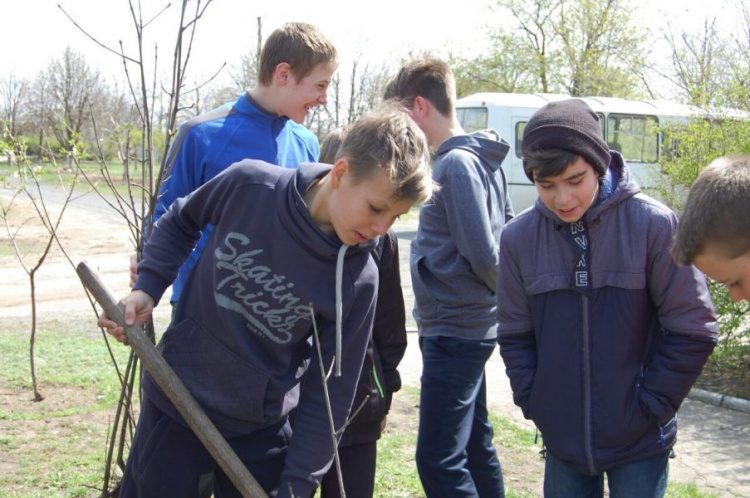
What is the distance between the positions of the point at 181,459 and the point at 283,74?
153 centimetres

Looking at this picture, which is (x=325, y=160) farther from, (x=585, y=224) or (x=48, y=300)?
(x=48, y=300)

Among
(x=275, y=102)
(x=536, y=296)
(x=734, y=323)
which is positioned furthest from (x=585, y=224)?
(x=734, y=323)

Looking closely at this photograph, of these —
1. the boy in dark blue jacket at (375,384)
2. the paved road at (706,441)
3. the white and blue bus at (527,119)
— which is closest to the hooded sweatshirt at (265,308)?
the boy in dark blue jacket at (375,384)

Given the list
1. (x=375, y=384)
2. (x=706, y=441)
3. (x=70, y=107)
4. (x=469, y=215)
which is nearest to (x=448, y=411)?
(x=375, y=384)

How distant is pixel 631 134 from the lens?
20391 millimetres

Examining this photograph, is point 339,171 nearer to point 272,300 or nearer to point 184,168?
point 272,300

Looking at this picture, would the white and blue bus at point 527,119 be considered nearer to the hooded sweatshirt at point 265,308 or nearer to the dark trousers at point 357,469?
the dark trousers at point 357,469

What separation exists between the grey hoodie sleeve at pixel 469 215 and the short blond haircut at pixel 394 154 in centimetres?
90

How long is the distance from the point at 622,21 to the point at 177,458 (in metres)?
30.4

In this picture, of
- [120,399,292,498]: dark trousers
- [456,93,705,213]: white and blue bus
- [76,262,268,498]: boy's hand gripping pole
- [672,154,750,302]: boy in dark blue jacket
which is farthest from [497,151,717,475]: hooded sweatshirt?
[456,93,705,213]: white and blue bus

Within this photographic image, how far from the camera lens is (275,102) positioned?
3.21 m

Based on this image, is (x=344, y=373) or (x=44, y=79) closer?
(x=344, y=373)

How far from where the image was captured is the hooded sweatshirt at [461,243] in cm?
319

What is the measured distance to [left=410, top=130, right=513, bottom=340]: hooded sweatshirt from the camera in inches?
126
